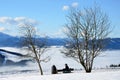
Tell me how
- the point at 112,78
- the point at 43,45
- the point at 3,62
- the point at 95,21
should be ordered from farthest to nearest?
1. the point at 3,62
2. the point at 43,45
3. the point at 95,21
4. the point at 112,78

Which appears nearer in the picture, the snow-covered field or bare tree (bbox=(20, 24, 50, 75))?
the snow-covered field

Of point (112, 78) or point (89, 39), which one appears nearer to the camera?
point (112, 78)

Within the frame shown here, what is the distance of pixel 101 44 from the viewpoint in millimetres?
40625

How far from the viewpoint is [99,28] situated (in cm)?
4094

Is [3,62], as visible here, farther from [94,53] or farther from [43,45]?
[94,53]

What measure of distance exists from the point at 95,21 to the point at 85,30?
1.55 m

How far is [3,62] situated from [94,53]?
115 metres

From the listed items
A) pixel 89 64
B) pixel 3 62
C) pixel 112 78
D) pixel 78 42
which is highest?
pixel 3 62

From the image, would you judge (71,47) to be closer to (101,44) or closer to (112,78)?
(101,44)

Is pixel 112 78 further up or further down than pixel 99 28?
further down

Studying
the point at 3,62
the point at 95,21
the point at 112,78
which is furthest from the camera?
the point at 3,62

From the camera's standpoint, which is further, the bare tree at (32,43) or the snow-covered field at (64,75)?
the bare tree at (32,43)

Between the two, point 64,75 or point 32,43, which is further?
point 32,43

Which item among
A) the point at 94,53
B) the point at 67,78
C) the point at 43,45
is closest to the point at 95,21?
the point at 94,53
